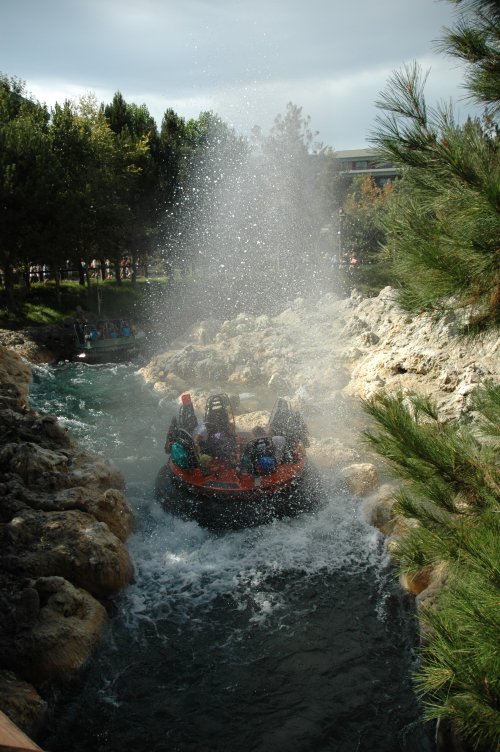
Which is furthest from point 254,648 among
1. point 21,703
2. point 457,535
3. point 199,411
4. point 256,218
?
point 256,218

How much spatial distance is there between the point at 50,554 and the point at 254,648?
3.59 m

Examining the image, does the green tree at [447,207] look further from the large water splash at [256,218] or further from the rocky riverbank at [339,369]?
the large water splash at [256,218]

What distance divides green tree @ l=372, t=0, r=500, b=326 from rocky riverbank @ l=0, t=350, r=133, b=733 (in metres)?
6.70

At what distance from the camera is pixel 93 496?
11094 millimetres

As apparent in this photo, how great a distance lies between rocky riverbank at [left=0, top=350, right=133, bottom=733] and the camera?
7469 mm

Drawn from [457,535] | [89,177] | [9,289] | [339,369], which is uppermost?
[89,177]

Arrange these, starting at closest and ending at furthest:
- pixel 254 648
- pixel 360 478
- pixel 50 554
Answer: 1. pixel 254 648
2. pixel 50 554
3. pixel 360 478

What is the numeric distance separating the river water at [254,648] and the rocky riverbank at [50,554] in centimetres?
44

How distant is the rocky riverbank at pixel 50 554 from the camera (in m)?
7.47

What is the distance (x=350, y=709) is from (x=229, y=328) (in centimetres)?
2223

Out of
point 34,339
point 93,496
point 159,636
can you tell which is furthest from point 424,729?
point 34,339

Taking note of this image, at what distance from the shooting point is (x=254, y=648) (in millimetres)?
8469

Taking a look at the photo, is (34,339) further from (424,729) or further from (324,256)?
(424,729)

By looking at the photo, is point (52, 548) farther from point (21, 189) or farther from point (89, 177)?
point (89, 177)
